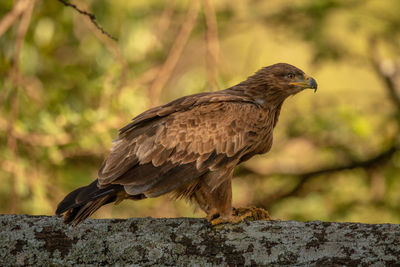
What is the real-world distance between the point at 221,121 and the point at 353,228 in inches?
59.5

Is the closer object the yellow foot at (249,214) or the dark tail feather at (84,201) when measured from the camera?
the dark tail feather at (84,201)

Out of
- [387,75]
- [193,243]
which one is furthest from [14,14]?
[387,75]

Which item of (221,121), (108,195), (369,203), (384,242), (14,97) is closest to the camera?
(384,242)

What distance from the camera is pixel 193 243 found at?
349 cm

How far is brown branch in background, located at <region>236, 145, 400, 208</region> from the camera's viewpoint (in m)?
8.99

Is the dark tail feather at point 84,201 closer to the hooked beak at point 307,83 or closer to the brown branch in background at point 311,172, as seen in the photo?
the hooked beak at point 307,83

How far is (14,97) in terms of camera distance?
20.7 feet

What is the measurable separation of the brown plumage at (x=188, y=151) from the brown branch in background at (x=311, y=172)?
14.1 feet

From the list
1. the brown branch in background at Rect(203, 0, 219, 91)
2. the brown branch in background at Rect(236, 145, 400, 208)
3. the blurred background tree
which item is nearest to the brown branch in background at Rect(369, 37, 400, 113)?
the blurred background tree

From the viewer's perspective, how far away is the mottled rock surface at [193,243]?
328cm

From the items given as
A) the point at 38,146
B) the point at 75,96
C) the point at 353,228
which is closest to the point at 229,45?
the point at 75,96

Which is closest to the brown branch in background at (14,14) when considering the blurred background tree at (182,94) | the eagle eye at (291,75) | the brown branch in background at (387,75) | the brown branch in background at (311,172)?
the blurred background tree at (182,94)

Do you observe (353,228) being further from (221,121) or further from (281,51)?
(281,51)

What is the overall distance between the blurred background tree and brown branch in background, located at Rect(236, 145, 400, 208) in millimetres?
17
